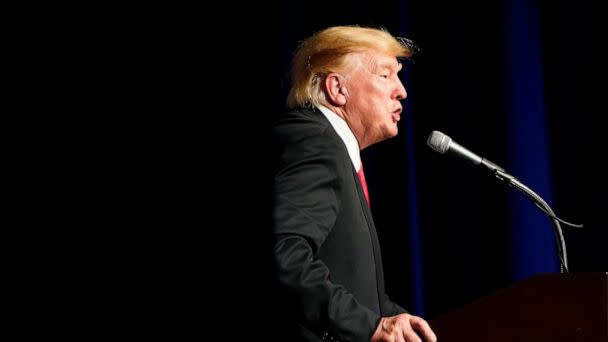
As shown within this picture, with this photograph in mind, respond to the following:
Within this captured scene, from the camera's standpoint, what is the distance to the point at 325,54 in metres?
1.70

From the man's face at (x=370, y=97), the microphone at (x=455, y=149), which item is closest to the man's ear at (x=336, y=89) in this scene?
the man's face at (x=370, y=97)

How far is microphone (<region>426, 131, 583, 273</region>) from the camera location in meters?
1.36

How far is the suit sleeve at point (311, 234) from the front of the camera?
113cm

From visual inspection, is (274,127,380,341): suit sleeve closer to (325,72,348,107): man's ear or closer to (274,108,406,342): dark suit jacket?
(274,108,406,342): dark suit jacket

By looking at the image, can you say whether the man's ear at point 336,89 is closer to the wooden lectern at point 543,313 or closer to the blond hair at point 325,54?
the blond hair at point 325,54

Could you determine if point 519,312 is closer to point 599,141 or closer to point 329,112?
point 329,112

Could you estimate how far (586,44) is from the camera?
7.66 feet

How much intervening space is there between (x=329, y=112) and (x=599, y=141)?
112 cm

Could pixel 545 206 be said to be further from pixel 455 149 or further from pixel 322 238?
pixel 322 238

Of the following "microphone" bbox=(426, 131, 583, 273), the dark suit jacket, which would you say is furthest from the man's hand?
"microphone" bbox=(426, 131, 583, 273)

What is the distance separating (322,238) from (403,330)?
0.82ft

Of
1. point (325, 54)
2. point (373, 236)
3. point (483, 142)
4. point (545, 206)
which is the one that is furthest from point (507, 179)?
point (483, 142)

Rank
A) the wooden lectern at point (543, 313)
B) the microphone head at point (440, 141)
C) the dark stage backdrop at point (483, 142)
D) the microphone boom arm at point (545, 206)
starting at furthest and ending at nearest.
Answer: the dark stage backdrop at point (483, 142)
the microphone head at point (440, 141)
the microphone boom arm at point (545, 206)
the wooden lectern at point (543, 313)

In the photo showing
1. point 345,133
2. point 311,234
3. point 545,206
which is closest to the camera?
point 311,234
